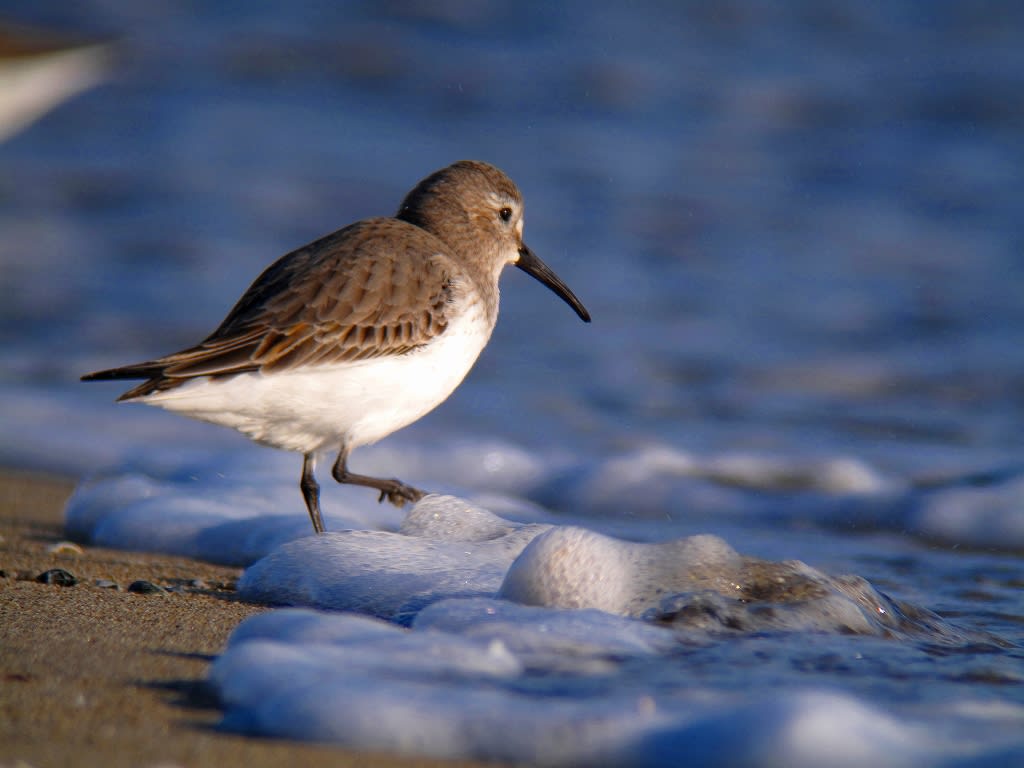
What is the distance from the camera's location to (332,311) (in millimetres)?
4289

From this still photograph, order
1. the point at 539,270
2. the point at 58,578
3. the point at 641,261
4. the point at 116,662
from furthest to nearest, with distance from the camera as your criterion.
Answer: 1. the point at 641,261
2. the point at 539,270
3. the point at 58,578
4. the point at 116,662

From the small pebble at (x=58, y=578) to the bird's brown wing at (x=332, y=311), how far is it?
0.56 m

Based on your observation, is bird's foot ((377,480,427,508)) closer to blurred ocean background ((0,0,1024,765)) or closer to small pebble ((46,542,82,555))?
blurred ocean background ((0,0,1024,765))

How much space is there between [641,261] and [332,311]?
528 centimetres

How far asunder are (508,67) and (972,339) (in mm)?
6344

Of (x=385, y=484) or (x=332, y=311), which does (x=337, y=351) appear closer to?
(x=332, y=311)

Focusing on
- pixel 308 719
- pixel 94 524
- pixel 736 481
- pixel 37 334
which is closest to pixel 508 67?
pixel 37 334

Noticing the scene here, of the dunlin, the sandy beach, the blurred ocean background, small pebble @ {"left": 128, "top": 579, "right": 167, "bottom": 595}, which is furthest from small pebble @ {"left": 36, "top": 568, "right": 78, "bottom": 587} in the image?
the blurred ocean background

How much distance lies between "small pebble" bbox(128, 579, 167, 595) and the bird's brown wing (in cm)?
56

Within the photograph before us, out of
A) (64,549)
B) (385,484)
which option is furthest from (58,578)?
(385,484)

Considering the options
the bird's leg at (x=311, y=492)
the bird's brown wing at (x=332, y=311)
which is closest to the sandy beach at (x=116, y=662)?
the bird's leg at (x=311, y=492)

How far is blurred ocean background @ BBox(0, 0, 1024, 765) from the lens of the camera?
17.9 feet

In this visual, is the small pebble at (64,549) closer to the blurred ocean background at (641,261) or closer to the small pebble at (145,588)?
the blurred ocean background at (641,261)

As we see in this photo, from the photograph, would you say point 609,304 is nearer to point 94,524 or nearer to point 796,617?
point 94,524
